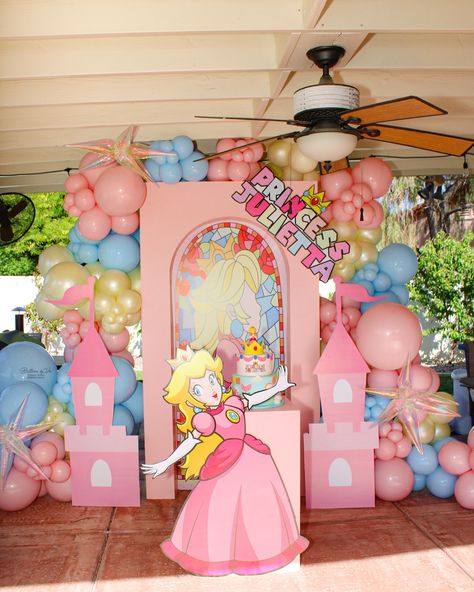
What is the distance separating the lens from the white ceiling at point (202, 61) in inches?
130

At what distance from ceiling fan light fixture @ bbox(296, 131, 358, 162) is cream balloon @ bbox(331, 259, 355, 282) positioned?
1.81m

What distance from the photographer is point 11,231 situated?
22.2 ft

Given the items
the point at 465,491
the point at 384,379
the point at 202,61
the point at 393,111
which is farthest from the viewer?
the point at 384,379

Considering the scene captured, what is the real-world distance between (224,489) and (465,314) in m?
8.84

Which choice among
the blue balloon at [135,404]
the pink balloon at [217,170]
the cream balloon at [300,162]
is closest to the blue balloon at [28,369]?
the blue balloon at [135,404]

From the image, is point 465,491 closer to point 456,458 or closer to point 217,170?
point 456,458

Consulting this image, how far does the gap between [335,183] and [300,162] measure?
1.07 feet

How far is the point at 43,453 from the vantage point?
4.99 m

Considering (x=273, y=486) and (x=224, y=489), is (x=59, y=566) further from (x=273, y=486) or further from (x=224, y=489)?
(x=273, y=486)

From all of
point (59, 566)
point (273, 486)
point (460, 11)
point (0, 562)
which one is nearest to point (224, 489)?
point (273, 486)

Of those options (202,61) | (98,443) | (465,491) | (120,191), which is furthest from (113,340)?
(465,491)

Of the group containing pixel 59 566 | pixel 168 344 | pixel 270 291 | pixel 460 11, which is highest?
pixel 460 11

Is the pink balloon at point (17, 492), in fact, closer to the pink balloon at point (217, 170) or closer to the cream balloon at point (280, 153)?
the pink balloon at point (217, 170)

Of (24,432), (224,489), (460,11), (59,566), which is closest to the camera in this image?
(460,11)
